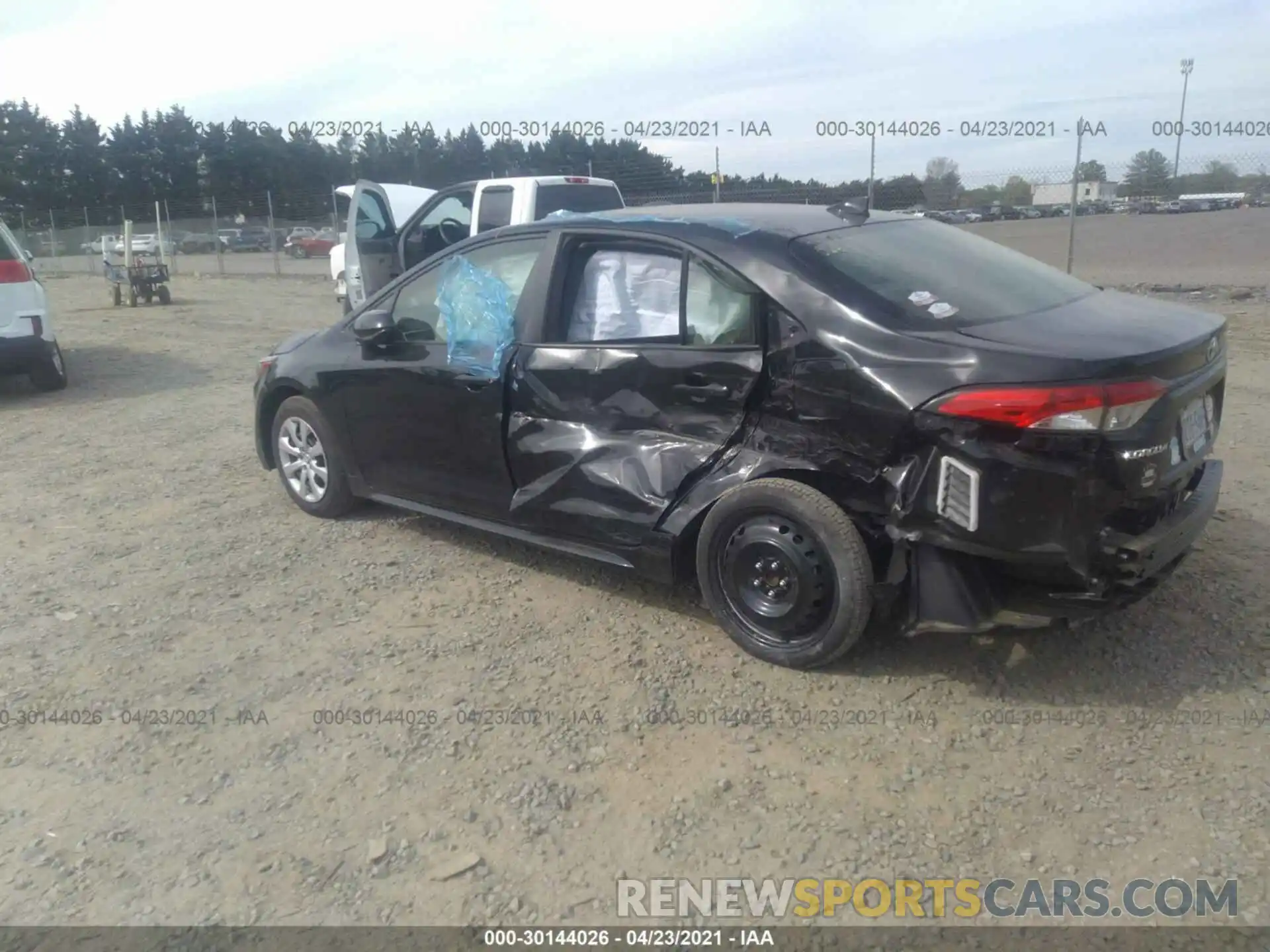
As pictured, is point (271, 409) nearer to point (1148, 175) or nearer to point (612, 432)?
point (612, 432)

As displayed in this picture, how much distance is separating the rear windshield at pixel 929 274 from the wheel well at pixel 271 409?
2.96 meters

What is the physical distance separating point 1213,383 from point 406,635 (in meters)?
3.10

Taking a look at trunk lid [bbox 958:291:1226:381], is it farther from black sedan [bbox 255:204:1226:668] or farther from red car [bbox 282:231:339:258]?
red car [bbox 282:231:339:258]

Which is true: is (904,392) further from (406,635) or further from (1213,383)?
(406,635)

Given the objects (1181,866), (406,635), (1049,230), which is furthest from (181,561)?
(1049,230)

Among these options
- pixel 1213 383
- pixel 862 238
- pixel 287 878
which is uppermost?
pixel 862 238

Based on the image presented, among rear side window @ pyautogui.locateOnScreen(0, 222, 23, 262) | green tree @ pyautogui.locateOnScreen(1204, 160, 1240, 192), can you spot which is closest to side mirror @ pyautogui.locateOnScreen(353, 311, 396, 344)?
rear side window @ pyautogui.locateOnScreen(0, 222, 23, 262)

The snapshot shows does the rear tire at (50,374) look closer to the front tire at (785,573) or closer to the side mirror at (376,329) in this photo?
the side mirror at (376,329)

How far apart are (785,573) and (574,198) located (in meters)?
8.53

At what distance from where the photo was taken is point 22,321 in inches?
357

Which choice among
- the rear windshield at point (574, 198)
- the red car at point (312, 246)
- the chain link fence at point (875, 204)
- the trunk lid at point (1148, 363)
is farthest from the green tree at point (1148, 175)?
the red car at point (312, 246)

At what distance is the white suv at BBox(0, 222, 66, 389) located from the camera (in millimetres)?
9016

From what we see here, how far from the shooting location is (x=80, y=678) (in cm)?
371

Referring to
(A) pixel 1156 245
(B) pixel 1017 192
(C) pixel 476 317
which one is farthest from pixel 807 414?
(A) pixel 1156 245
